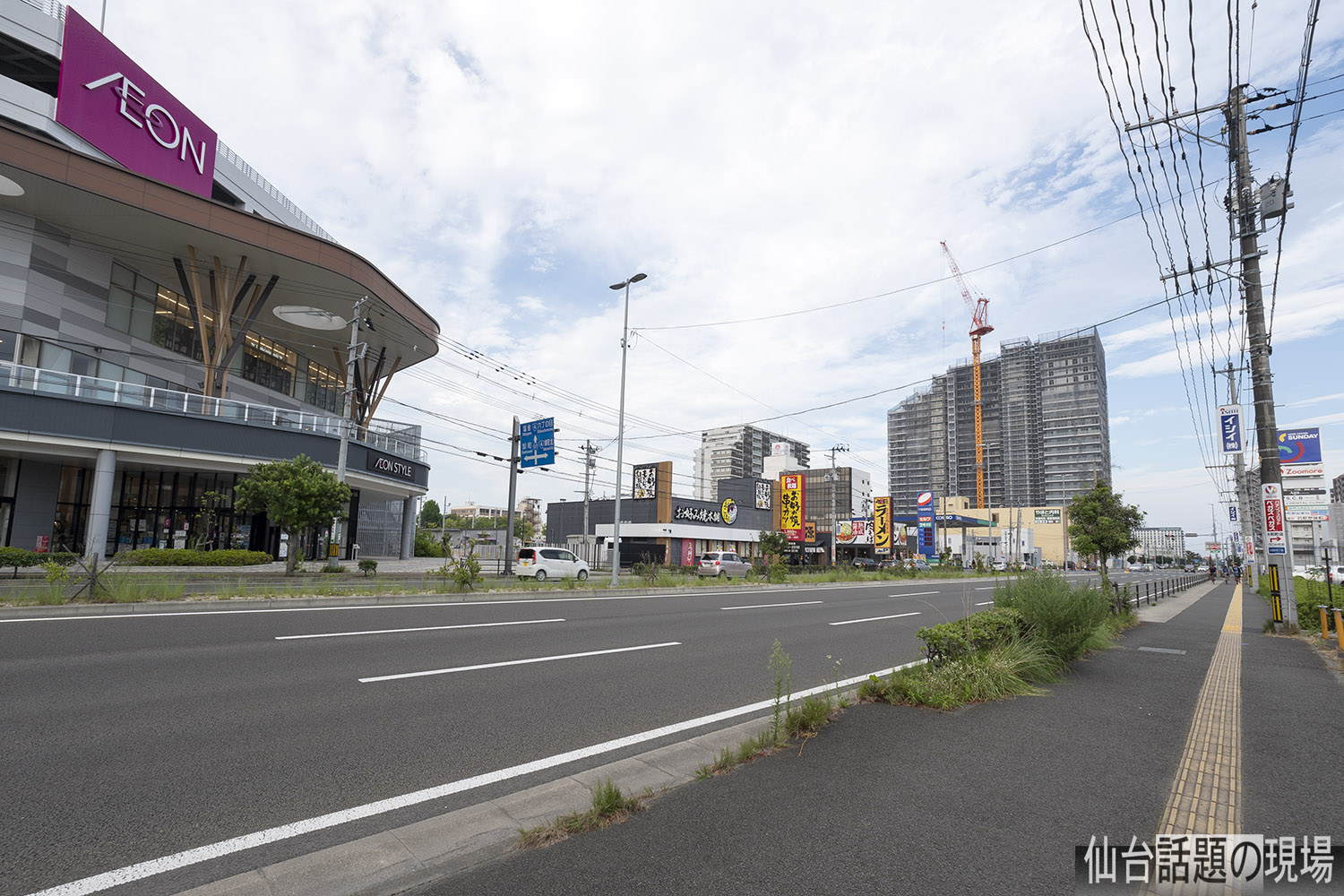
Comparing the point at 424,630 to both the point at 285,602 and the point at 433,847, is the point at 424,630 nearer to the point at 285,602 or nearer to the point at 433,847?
the point at 285,602

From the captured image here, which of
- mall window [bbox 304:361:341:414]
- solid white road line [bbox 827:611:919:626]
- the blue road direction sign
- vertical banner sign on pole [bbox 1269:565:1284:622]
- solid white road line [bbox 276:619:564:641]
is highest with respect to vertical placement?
mall window [bbox 304:361:341:414]

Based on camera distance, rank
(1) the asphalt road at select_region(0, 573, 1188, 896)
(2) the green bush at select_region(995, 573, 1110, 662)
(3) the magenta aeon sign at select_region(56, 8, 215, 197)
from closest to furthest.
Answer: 1. (1) the asphalt road at select_region(0, 573, 1188, 896)
2. (2) the green bush at select_region(995, 573, 1110, 662)
3. (3) the magenta aeon sign at select_region(56, 8, 215, 197)

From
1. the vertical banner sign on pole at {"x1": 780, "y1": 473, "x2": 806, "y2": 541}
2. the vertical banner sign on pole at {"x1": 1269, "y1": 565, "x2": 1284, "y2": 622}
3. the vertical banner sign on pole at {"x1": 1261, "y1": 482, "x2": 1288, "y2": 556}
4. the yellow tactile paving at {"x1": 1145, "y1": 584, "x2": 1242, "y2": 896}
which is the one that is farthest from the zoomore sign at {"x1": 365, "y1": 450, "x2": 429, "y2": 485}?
the vertical banner sign on pole at {"x1": 1269, "y1": 565, "x2": 1284, "y2": 622}

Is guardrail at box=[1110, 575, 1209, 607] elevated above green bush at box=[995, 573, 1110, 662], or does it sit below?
below

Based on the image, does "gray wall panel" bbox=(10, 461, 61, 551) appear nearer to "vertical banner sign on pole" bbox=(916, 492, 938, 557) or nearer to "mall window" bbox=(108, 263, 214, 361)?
"mall window" bbox=(108, 263, 214, 361)

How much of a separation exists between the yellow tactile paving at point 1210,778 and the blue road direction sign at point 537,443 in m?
26.9

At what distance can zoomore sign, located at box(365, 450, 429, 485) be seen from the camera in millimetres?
34312

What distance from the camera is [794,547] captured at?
6606cm

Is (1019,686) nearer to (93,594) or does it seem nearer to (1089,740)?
(1089,740)

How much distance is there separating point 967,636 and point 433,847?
6456 millimetres

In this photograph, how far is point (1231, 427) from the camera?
62.1ft

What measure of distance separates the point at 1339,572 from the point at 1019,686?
134 feet

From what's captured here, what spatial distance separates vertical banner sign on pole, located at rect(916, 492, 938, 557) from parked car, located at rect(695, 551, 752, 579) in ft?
127

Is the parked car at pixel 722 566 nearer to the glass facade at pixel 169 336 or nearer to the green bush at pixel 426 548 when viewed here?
the green bush at pixel 426 548
